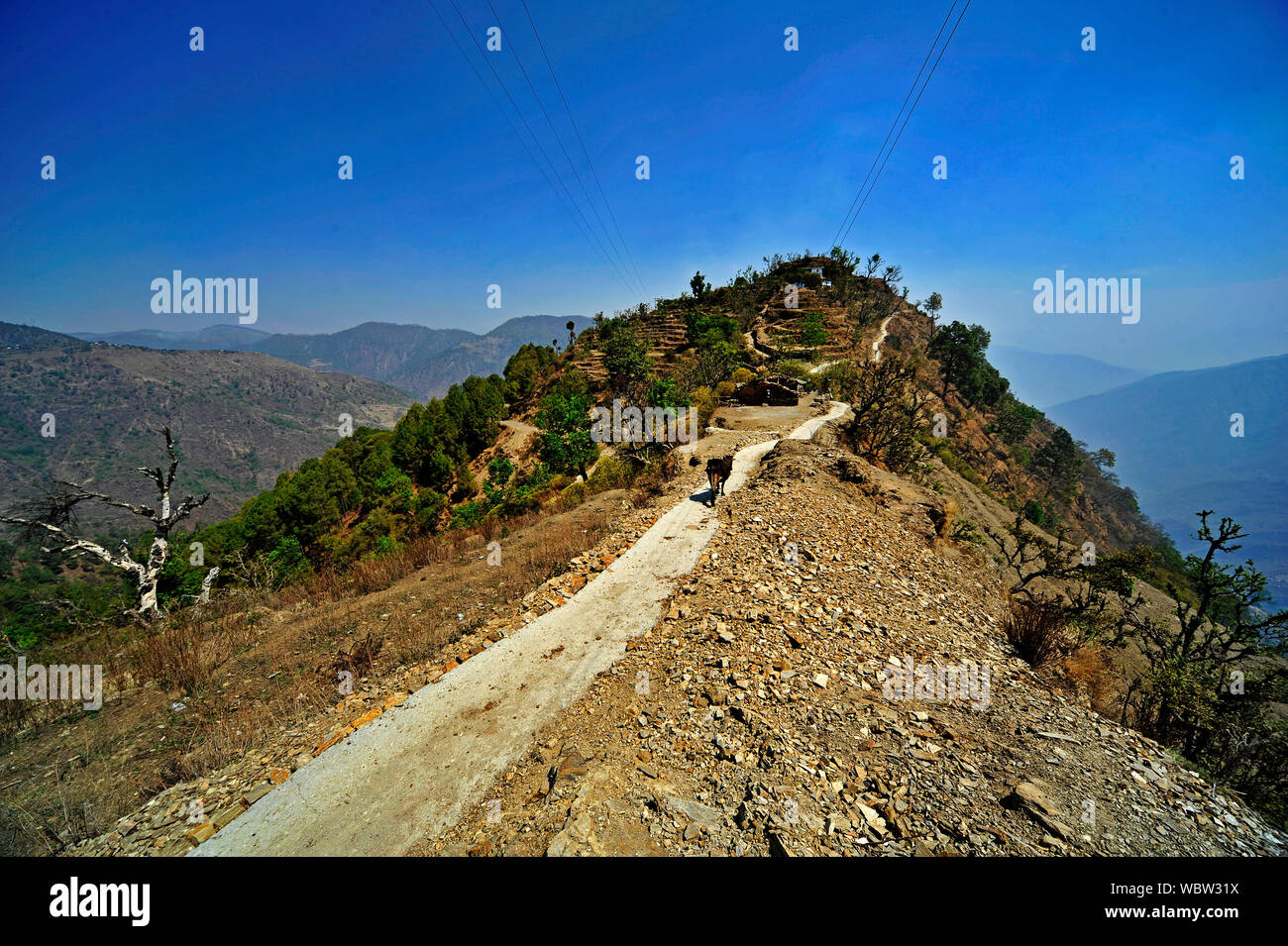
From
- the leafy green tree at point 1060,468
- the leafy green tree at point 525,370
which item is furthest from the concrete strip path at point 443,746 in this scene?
the leafy green tree at point 1060,468

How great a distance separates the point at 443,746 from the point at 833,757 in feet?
15.1

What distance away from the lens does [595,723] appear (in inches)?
217

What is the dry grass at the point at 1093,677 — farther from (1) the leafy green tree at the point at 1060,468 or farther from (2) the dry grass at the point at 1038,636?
(1) the leafy green tree at the point at 1060,468

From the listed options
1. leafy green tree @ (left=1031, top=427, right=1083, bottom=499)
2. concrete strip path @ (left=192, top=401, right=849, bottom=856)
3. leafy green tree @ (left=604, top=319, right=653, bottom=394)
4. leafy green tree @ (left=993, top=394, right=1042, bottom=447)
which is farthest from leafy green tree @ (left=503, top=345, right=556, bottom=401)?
leafy green tree @ (left=1031, top=427, right=1083, bottom=499)

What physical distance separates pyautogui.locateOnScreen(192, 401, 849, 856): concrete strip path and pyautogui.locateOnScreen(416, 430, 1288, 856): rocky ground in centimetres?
37

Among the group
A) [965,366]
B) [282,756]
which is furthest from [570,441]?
[965,366]

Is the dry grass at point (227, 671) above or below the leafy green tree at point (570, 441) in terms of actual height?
below

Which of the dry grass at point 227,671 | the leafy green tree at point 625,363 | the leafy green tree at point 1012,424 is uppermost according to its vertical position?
the leafy green tree at point 625,363

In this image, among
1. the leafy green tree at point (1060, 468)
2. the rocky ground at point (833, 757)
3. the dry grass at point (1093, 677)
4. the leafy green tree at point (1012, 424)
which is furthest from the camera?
the leafy green tree at point (1012, 424)

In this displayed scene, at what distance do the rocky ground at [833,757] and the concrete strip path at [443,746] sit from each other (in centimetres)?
37

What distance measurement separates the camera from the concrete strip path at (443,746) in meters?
4.34

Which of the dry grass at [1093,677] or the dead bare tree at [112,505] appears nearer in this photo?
the dry grass at [1093,677]

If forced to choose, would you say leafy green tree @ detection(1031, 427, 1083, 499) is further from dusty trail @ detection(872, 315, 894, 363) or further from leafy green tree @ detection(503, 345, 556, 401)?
leafy green tree @ detection(503, 345, 556, 401)
